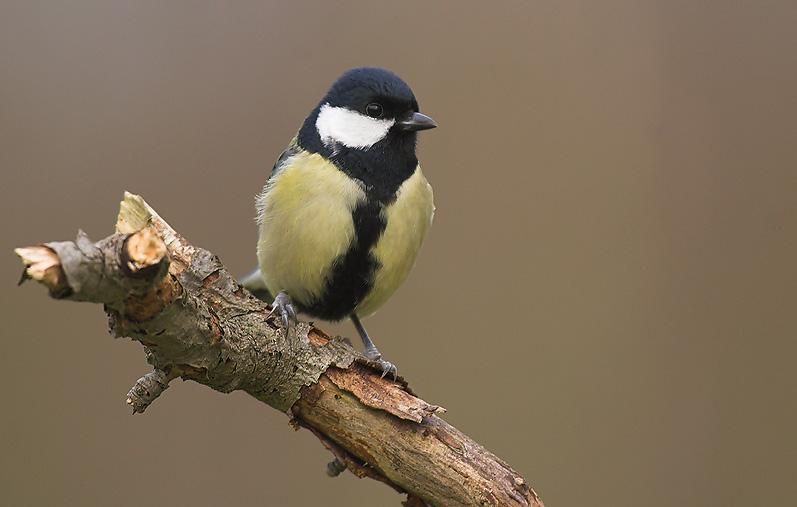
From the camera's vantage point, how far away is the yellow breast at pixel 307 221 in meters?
1.38

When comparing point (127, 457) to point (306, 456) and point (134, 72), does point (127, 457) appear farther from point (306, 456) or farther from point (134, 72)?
point (134, 72)

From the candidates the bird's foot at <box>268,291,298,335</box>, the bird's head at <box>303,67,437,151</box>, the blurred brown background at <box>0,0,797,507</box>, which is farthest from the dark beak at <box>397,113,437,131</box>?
the blurred brown background at <box>0,0,797,507</box>

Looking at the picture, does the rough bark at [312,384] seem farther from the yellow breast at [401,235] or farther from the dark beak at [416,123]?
the dark beak at [416,123]

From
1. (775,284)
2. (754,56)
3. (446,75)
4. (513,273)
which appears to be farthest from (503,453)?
(754,56)

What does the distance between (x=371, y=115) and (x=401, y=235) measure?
22cm

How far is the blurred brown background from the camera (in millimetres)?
2008

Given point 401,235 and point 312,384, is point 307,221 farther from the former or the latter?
point 312,384

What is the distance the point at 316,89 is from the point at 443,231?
490 mm

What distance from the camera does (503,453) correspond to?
2051mm

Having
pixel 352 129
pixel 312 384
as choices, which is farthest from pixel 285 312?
pixel 352 129

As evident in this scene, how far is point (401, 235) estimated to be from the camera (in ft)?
4.72

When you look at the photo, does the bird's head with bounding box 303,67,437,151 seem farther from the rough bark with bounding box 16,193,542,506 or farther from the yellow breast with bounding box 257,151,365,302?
the rough bark with bounding box 16,193,542,506

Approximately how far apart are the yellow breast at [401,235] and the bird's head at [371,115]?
86mm

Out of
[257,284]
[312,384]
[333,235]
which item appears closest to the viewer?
[312,384]
